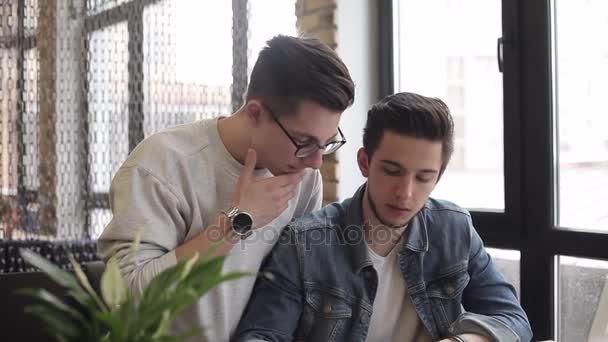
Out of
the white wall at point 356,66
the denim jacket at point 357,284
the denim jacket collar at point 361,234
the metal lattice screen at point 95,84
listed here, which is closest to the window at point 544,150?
the white wall at point 356,66

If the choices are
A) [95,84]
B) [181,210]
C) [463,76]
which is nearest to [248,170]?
[181,210]

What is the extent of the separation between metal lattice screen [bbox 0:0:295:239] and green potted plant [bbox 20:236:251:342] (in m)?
1.87

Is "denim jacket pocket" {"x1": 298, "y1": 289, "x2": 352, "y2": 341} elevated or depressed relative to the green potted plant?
depressed

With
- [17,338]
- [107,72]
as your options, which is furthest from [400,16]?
[17,338]

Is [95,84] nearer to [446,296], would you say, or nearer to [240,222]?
[240,222]

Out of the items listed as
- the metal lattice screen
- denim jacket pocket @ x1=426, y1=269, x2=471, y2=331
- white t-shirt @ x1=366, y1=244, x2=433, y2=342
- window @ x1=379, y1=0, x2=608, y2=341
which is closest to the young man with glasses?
white t-shirt @ x1=366, y1=244, x2=433, y2=342

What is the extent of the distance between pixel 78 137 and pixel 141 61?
0.38 meters

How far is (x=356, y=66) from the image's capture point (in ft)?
8.76

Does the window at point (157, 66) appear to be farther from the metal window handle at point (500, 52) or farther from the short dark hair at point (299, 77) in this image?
the short dark hair at point (299, 77)

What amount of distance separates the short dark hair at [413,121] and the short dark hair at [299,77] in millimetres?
188

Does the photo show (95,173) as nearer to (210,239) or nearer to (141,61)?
(141,61)

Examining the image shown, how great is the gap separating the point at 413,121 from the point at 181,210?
0.55m

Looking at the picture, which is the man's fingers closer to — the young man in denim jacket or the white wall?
the young man in denim jacket

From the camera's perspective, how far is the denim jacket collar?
5.20 feet
